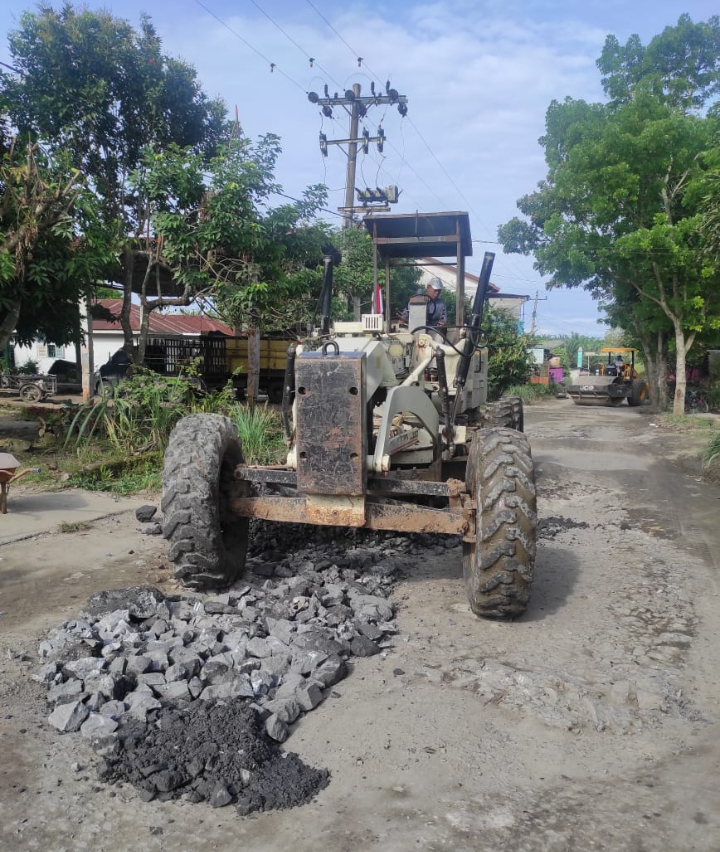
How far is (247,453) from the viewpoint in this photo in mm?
8961

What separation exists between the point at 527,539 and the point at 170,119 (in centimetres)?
1169

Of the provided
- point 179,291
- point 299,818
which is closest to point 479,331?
point 299,818

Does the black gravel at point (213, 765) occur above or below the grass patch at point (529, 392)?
below

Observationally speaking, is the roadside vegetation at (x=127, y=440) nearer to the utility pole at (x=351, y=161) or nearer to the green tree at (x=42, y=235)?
the green tree at (x=42, y=235)

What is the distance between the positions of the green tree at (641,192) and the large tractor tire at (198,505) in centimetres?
1454

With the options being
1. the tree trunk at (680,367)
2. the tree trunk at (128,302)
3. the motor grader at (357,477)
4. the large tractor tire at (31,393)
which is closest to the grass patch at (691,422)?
the tree trunk at (680,367)

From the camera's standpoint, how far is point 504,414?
29.2 ft

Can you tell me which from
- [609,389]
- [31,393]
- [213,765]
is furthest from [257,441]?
[609,389]

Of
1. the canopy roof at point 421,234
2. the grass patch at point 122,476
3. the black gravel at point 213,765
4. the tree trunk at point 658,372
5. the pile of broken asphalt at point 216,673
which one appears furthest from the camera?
the tree trunk at point 658,372

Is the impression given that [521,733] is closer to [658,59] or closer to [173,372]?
[173,372]

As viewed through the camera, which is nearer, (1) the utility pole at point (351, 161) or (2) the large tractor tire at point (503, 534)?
(2) the large tractor tire at point (503, 534)

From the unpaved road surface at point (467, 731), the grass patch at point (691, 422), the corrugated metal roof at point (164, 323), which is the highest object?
the corrugated metal roof at point (164, 323)

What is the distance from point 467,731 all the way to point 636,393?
2485 cm

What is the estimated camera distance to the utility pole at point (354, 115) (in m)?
21.2
